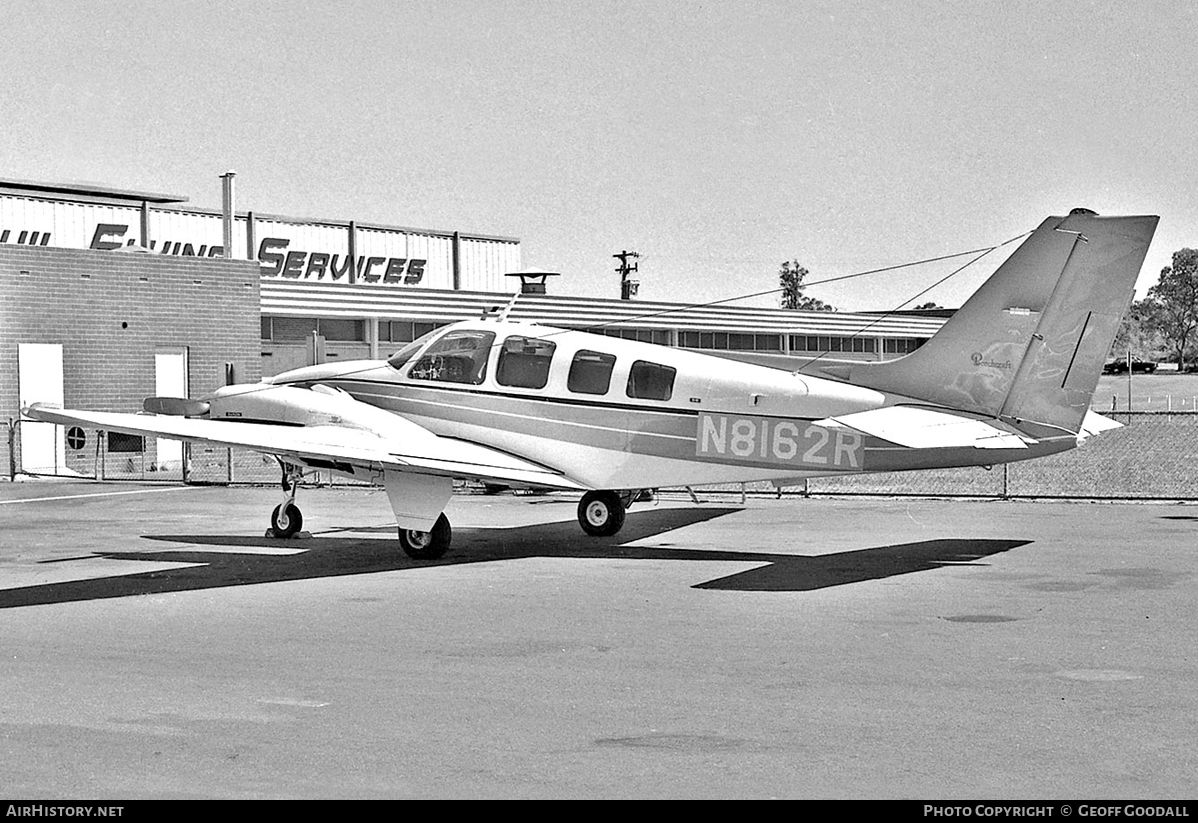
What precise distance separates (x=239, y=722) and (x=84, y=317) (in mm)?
27899

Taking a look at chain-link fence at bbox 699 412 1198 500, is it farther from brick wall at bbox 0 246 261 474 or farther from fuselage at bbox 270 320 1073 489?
brick wall at bbox 0 246 261 474

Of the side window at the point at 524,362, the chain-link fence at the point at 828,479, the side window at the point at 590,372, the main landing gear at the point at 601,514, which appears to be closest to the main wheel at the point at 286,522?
the side window at the point at 524,362

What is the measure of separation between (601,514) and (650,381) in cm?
224

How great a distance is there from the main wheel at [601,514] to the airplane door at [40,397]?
19.1m

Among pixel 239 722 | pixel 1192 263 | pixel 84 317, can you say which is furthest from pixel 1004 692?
pixel 1192 263

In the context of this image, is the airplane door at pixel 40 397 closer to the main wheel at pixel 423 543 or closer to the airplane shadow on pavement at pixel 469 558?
the airplane shadow on pavement at pixel 469 558

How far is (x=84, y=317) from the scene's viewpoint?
3338cm

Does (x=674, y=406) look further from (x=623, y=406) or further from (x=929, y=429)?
(x=929, y=429)

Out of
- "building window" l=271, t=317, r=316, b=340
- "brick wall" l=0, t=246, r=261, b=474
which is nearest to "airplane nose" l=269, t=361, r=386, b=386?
Answer: "brick wall" l=0, t=246, r=261, b=474

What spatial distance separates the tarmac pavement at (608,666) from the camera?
21.9ft

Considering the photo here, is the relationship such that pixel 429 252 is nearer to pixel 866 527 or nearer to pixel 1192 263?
pixel 866 527

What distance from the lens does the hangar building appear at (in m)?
32.7

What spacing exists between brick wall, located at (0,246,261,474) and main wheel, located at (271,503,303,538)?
16.5m

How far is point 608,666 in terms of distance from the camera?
941cm
